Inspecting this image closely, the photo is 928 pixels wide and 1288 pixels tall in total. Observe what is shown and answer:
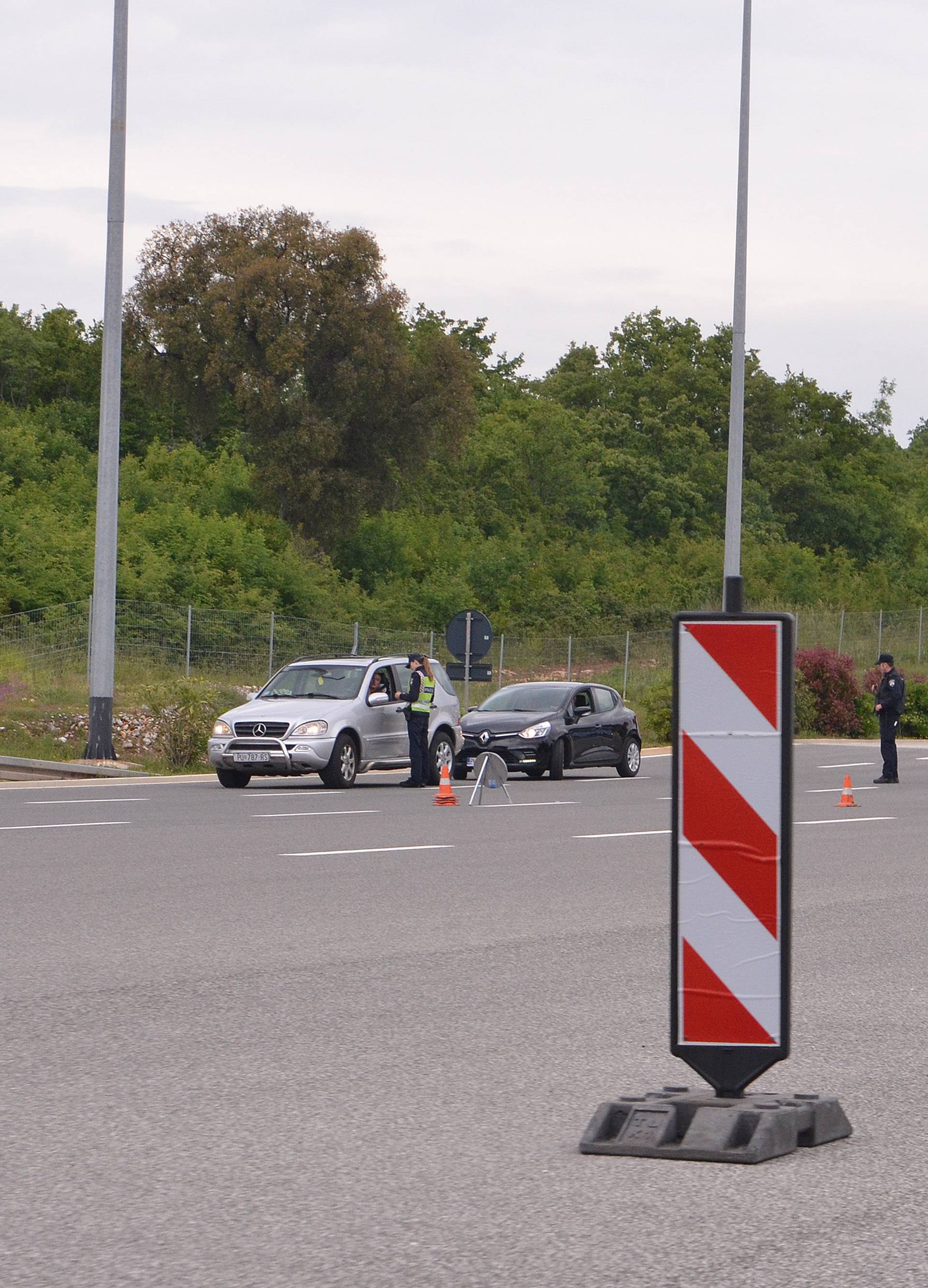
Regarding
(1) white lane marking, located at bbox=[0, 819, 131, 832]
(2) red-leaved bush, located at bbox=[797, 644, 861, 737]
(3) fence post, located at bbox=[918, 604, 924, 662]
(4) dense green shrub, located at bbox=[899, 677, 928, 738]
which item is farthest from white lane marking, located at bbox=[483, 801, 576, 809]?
(3) fence post, located at bbox=[918, 604, 924, 662]

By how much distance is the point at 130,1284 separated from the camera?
4328mm

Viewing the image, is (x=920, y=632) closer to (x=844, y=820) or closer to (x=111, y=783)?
(x=111, y=783)

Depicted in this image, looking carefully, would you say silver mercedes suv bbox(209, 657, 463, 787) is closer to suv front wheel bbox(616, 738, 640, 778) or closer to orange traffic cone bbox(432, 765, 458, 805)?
orange traffic cone bbox(432, 765, 458, 805)

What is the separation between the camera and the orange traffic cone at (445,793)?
69.3 ft

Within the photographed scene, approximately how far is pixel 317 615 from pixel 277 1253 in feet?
149

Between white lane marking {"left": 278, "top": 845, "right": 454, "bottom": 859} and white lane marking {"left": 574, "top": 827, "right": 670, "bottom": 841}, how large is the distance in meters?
1.52

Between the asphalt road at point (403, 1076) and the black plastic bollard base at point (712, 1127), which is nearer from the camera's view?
the asphalt road at point (403, 1076)

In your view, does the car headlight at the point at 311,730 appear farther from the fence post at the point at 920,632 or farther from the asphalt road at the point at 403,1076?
the fence post at the point at 920,632

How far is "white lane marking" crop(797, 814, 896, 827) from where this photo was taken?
19188mm

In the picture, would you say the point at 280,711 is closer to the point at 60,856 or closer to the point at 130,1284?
the point at 60,856

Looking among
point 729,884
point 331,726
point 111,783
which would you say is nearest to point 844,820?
point 331,726

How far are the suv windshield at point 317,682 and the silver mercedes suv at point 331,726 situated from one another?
12 mm

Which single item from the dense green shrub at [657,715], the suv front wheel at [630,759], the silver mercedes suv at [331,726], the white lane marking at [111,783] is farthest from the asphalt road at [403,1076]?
the dense green shrub at [657,715]

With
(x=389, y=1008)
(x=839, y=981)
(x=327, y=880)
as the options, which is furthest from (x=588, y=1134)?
(x=327, y=880)
